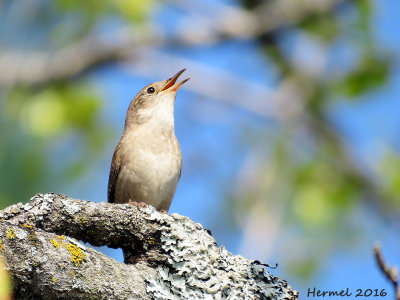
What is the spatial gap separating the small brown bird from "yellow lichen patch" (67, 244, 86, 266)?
2.27 metres

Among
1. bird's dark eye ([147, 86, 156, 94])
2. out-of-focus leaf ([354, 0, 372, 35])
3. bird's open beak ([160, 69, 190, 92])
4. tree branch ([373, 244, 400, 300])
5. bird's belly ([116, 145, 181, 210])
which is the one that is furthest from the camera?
out-of-focus leaf ([354, 0, 372, 35])

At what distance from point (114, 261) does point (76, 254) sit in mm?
255

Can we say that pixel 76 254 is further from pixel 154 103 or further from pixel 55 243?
pixel 154 103

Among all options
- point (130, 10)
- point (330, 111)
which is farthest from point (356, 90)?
point (130, 10)

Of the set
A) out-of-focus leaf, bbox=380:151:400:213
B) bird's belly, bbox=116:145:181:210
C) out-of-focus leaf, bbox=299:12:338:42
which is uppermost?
out-of-focus leaf, bbox=299:12:338:42

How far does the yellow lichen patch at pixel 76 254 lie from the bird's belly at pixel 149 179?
7.46ft

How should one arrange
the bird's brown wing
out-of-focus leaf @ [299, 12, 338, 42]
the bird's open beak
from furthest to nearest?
out-of-focus leaf @ [299, 12, 338, 42] < the bird's open beak < the bird's brown wing

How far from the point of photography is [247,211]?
988 centimetres

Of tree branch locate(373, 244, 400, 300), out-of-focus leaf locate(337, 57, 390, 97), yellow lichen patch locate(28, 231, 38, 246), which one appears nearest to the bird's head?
yellow lichen patch locate(28, 231, 38, 246)

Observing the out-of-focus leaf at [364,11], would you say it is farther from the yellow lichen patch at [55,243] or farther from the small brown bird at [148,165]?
the yellow lichen patch at [55,243]

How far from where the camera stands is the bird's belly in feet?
16.9

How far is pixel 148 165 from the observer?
5.20 meters

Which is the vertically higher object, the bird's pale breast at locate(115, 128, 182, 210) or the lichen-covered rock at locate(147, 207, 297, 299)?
the bird's pale breast at locate(115, 128, 182, 210)

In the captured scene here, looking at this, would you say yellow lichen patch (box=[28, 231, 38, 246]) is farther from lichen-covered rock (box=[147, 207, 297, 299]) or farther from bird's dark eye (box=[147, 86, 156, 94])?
bird's dark eye (box=[147, 86, 156, 94])
